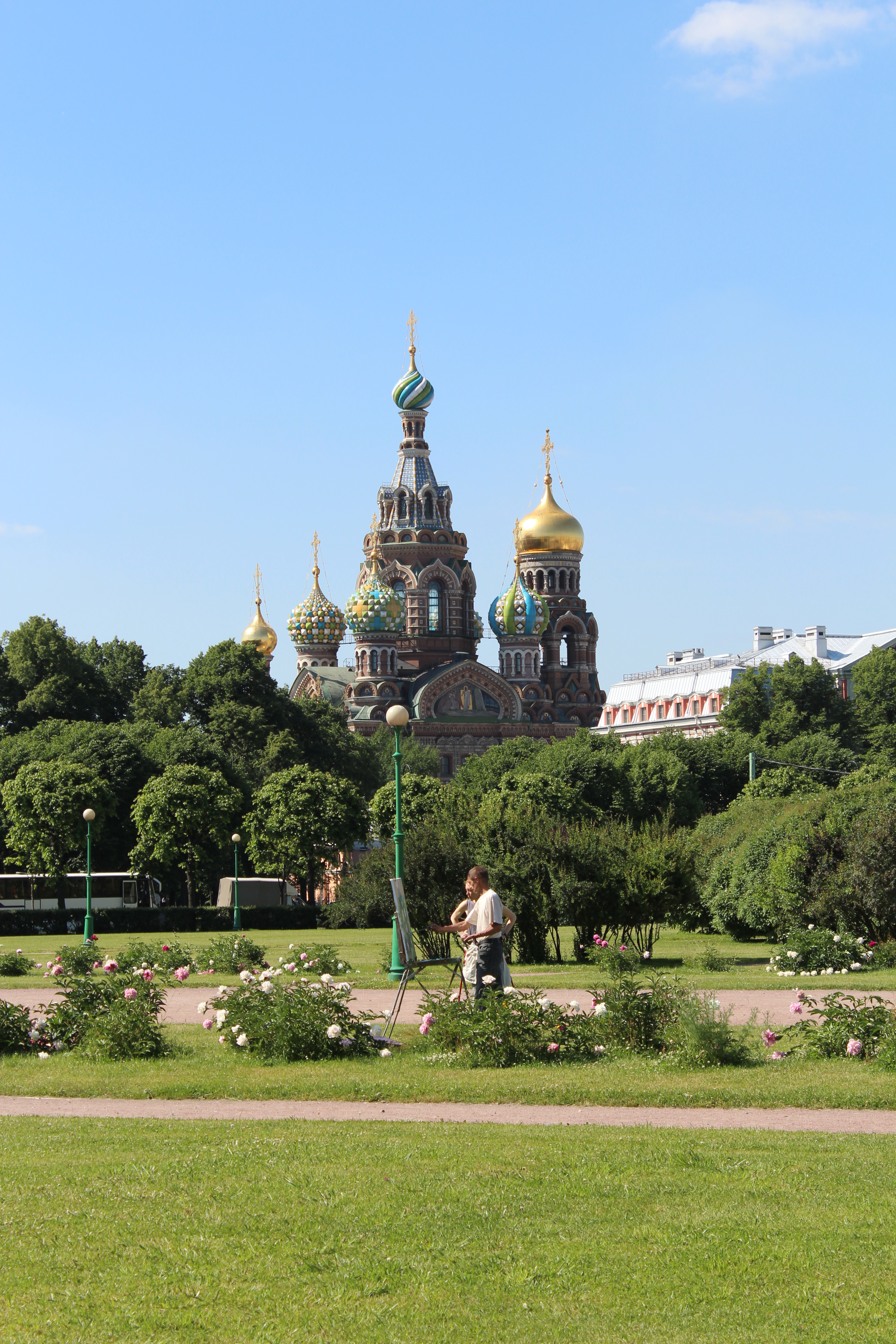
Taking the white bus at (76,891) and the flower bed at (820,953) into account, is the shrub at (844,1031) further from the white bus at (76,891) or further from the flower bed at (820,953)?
the white bus at (76,891)

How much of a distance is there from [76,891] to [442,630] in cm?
4189

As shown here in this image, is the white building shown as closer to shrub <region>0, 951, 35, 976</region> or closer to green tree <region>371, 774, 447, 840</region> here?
green tree <region>371, 774, 447, 840</region>

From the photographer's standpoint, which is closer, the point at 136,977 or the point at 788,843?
the point at 136,977

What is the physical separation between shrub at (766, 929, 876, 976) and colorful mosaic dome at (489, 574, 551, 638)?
70.4m

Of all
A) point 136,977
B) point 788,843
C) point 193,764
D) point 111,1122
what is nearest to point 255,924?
point 193,764

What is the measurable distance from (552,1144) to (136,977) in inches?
251

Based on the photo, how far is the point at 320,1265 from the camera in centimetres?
667

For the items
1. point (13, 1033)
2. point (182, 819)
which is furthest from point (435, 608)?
point (13, 1033)

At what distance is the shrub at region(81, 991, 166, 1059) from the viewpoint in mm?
12938

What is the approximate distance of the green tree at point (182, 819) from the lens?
1870 inches

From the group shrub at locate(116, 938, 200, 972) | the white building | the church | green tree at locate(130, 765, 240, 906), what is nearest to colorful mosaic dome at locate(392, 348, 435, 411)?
the church

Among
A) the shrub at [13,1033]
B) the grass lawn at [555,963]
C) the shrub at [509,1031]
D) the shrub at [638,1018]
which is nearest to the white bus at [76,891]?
the grass lawn at [555,963]

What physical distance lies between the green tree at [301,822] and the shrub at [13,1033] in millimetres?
36788

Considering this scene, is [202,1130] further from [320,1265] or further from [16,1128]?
[320,1265]
